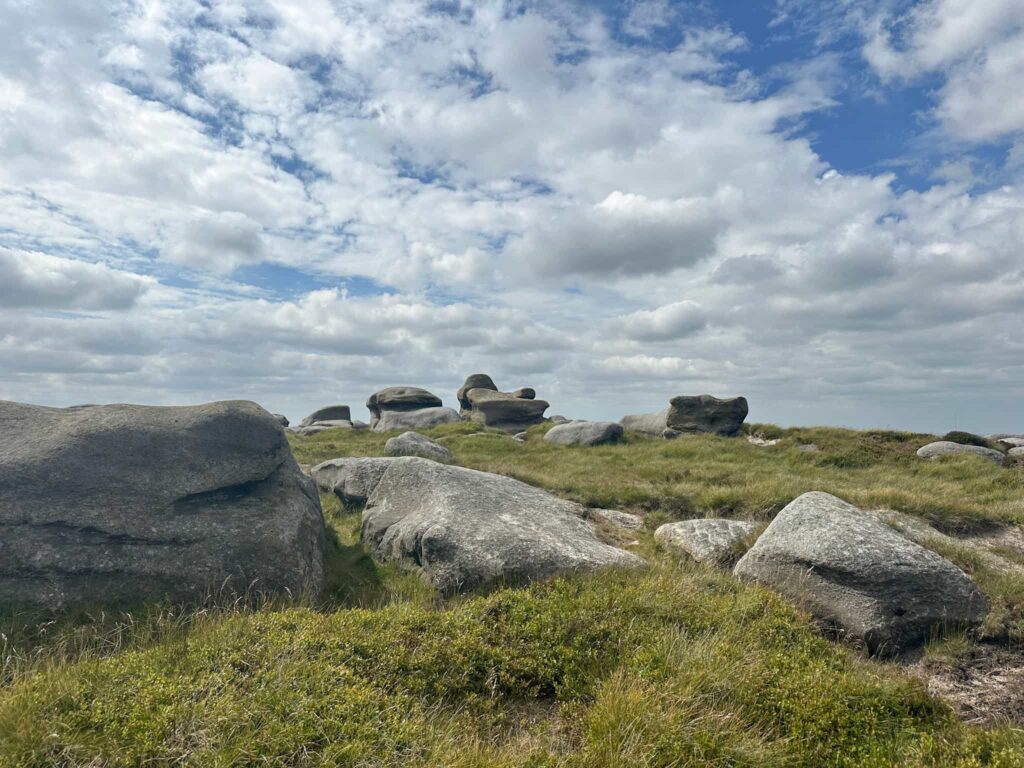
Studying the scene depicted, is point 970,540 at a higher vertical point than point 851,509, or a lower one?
lower

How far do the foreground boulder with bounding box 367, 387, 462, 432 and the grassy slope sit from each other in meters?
41.0

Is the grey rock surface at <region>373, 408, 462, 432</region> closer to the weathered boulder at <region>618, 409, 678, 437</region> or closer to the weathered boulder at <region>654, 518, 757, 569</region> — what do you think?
the weathered boulder at <region>618, 409, 678, 437</region>

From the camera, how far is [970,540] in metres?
15.0

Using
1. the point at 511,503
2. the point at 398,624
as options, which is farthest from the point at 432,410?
the point at 398,624

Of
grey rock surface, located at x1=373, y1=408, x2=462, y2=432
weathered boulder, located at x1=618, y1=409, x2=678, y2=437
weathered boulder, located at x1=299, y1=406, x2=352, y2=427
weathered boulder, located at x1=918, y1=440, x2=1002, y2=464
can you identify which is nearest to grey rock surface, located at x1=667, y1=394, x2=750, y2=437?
weathered boulder, located at x1=618, y1=409, x2=678, y2=437

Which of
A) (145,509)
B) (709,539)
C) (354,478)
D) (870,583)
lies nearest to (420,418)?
(354,478)

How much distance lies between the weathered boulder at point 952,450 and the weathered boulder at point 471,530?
2061cm

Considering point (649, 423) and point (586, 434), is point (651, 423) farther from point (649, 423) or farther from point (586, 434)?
point (586, 434)

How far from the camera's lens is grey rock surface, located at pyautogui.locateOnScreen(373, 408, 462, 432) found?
51312 millimetres

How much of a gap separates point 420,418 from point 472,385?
356 inches

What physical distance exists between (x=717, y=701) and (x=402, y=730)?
3.45 meters

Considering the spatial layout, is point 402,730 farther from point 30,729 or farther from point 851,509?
point 851,509

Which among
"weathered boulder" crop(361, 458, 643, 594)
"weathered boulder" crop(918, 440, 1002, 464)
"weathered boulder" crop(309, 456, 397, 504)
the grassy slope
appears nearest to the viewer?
the grassy slope

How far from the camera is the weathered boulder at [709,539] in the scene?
13078mm
